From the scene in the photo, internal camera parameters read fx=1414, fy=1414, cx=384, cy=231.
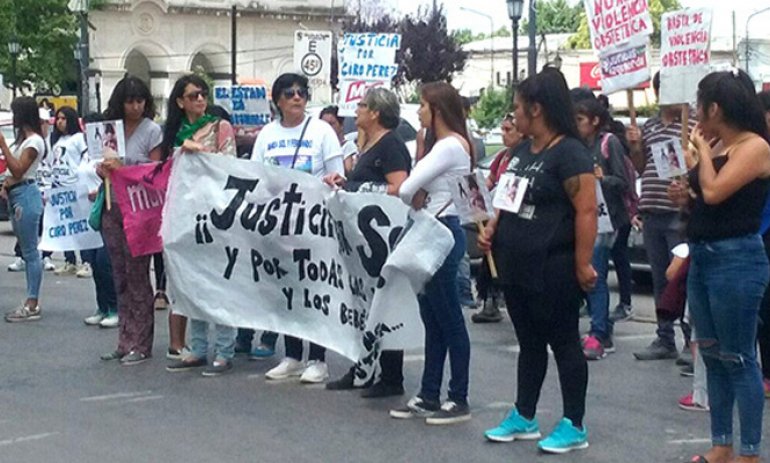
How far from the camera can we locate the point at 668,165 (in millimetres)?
7836

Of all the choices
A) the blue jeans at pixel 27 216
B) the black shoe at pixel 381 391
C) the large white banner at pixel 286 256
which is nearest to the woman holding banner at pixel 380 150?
the large white banner at pixel 286 256

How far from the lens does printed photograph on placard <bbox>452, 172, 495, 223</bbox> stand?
739cm

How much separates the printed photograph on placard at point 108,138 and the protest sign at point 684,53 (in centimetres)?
359

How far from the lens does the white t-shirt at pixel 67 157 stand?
1316cm

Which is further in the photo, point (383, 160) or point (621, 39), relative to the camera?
point (621, 39)

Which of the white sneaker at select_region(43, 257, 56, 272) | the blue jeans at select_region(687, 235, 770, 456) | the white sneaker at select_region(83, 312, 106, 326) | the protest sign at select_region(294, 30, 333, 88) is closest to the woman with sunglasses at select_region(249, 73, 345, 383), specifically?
the white sneaker at select_region(83, 312, 106, 326)

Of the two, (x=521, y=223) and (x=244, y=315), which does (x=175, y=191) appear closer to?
(x=244, y=315)

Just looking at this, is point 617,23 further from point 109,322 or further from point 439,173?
point 109,322

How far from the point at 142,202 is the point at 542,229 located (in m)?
3.64

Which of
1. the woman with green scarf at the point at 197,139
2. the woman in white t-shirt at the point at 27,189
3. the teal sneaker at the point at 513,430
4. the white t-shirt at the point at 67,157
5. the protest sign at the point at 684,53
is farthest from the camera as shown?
the white t-shirt at the point at 67,157

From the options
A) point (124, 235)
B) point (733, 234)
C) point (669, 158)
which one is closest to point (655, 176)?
point (669, 158)

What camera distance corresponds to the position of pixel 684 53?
855 cm

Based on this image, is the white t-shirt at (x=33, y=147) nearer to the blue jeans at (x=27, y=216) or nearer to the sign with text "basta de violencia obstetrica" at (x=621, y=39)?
the blue jeans at (x=27, y=216)

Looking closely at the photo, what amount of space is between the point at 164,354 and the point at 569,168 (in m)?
4.26
